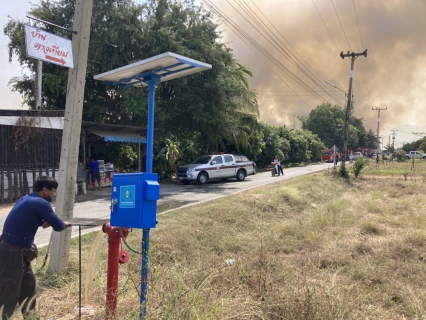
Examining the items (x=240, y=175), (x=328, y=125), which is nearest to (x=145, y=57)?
(x=240, y=175)

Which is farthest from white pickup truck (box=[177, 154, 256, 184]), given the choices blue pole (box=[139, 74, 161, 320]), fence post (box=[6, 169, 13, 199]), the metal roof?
blue pole (box=[139, 74, 161, 320])

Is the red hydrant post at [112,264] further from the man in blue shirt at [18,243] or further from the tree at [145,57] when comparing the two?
the tree at [145,57]

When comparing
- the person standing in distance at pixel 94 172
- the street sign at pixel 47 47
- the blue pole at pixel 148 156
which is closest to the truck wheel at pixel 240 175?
the person standing in distance at pixel 94 172

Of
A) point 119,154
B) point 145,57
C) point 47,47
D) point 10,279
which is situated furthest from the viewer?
point 119,154

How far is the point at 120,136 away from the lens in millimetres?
17766

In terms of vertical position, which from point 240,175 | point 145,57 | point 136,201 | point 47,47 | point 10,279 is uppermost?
point 145,57

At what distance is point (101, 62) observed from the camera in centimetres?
1808

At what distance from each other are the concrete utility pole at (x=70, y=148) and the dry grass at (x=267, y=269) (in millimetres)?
372

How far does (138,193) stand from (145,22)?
17.4 m

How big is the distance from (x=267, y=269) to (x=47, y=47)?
4101 mm

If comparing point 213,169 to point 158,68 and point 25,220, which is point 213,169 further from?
point 25,220

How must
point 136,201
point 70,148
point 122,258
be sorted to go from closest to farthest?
point 136,201, point 122,258, point 70,148

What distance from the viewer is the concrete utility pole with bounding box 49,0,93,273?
5156mm

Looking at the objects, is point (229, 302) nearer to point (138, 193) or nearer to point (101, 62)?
point (138, 193)
